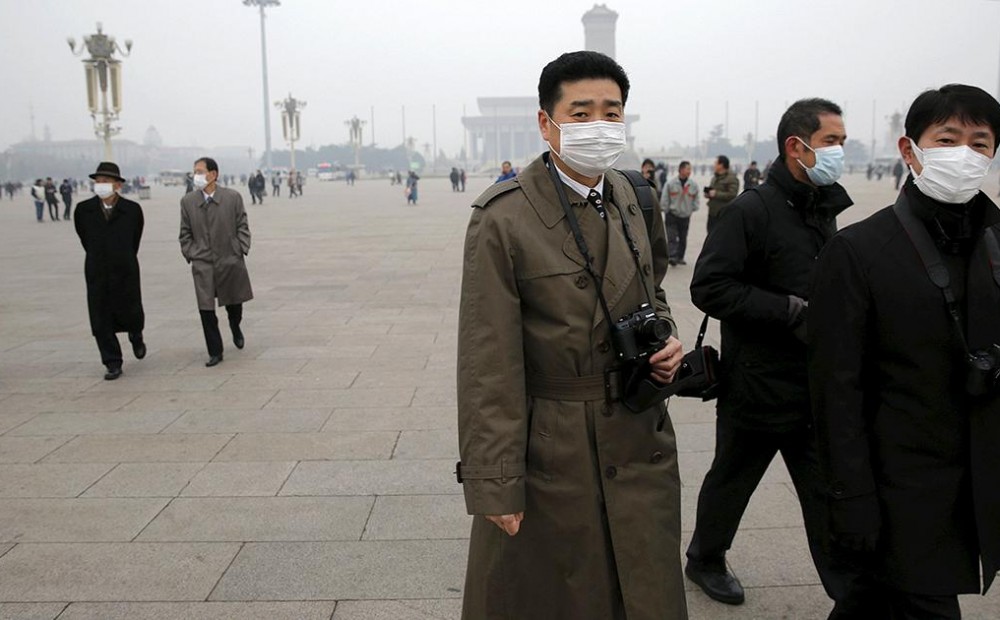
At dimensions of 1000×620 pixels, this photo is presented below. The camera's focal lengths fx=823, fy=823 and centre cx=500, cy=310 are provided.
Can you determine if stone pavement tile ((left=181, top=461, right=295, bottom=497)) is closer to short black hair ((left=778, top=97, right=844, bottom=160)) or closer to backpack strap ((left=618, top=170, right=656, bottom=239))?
backpack strap ((left=618, top=170, right=656, bottom=239))

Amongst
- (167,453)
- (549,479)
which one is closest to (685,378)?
(549,479)

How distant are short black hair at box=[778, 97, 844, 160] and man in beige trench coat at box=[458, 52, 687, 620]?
0.98 metres

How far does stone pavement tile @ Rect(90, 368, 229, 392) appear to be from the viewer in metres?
5.93

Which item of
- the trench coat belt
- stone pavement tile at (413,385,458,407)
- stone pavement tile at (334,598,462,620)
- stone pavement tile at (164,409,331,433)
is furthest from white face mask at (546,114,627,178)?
stone pavement tile at (413,385,458,407)

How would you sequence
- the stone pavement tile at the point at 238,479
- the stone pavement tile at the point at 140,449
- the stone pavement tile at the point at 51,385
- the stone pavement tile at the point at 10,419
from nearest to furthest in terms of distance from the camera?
the stone pavement tile at the point at 238,479 → the stone pavement tile at the point at 140,449 → the stone pavement tile at the point at 10,419 → the stone pavement tile at the point at 51,385

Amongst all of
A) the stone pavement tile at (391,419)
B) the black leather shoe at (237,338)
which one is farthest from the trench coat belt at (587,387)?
the black leather shoe at (237,338)

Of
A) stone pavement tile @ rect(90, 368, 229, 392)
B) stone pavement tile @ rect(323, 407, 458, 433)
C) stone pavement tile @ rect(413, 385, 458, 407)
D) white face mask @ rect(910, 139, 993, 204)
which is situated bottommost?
stone pavement tile @ rect(323, 407, 458, 433)

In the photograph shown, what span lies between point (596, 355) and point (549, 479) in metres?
0.32

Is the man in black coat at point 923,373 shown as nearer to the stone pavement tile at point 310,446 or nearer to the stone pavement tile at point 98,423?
the stone pavement tile at point 310,446

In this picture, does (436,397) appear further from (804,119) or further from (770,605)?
(804,119)

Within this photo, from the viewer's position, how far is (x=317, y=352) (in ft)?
23.0

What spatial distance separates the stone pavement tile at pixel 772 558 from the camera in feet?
10.1

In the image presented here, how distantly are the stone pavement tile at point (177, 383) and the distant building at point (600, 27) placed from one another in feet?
355

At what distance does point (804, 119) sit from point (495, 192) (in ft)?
4.45
